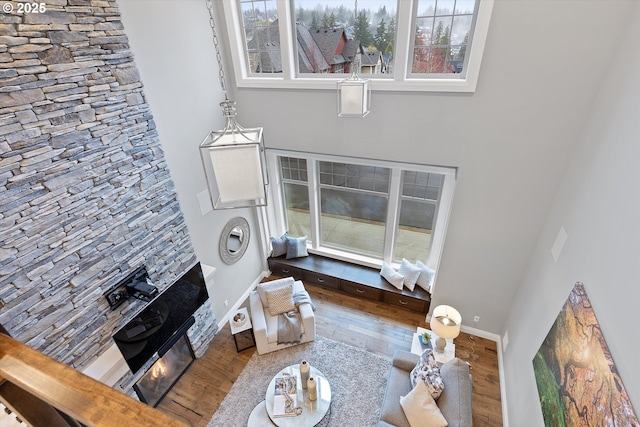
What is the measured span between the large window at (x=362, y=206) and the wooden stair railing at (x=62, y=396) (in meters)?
3.65

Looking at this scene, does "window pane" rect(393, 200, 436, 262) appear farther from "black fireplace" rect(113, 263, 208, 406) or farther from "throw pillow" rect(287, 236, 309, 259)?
"black fireplace" rect(113, 263, 208, 406)

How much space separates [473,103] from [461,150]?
50cm

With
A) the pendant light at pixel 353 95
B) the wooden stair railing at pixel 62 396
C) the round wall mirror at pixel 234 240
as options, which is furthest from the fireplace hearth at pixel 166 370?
the pendant light at pixel 353 95

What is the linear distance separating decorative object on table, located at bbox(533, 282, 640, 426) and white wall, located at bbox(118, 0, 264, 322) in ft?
12.7

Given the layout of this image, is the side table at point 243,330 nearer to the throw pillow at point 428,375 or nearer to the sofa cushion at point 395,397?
the sofa cushion at point 395,397

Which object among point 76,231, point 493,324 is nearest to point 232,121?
point 76,231

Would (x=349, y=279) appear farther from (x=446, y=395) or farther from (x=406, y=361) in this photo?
(x=446, y=395)

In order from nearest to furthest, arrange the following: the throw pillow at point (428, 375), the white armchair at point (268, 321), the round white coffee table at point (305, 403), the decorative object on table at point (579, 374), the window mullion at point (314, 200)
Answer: the decorative object on table at point (579, 374)
the throw pillow at point (428, 375)
the round white coffee table at point (305, 403)
the white armchair at point (268, 321)
the window mullion at point (314, 200)

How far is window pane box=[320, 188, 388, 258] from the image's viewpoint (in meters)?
5.02

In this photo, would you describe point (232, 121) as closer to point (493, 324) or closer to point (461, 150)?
point (461, 150)

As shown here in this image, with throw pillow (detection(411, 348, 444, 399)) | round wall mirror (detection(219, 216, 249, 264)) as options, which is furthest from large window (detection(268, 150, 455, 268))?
throw pillow (detection(411, 348, 444, 399))

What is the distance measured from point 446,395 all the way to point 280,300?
230cm

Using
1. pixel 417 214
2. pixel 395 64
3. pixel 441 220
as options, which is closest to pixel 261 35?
pixel 395 64

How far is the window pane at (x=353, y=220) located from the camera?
502cm
